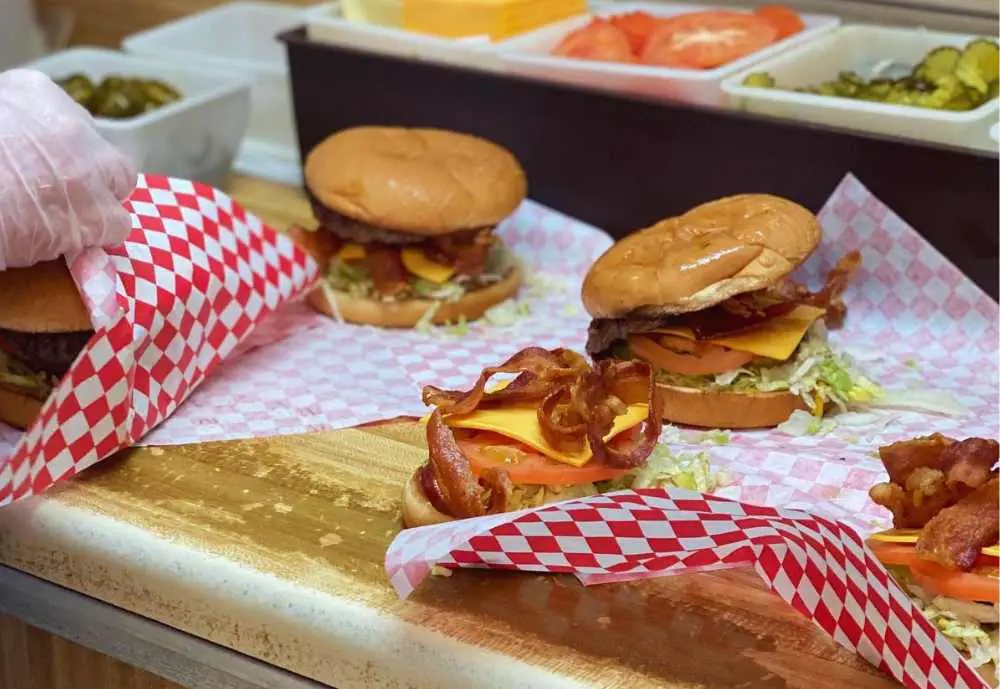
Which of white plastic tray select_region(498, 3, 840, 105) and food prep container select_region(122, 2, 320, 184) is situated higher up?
white plastic tray select_region(498, 3, 840, 105)

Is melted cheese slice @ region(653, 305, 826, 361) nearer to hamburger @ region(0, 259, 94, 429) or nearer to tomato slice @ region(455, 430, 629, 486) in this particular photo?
tomato slice @ region(455, 430, 629, 486)

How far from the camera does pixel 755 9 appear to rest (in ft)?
7.76

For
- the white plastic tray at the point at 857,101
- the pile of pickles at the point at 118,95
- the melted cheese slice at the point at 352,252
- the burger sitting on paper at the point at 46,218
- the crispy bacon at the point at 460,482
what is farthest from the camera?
the pile of pickles at the point at 118,95

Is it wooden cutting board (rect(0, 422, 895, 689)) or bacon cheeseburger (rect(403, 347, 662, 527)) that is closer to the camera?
wooden cutting board (rect(0, 422, 895, 689))

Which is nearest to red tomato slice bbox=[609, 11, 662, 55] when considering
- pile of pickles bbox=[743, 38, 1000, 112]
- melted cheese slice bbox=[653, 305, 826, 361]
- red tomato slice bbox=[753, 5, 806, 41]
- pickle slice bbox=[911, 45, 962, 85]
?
red tomato slice bbox=[753, 5, 806, 41]

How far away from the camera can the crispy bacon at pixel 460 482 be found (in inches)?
54.1

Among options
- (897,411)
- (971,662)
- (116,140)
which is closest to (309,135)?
(116,140)

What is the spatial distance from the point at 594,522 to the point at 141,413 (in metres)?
0.69

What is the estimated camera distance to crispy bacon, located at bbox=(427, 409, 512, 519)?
1.37 metres

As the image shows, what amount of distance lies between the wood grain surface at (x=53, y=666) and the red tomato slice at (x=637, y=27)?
1.32 metres

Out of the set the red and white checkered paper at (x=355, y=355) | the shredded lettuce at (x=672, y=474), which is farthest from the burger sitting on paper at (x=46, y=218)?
the shredded lettuce at (x=672, y=474)

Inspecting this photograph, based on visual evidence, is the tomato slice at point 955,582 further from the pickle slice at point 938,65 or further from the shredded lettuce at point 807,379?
the pickle slice at point 938,65

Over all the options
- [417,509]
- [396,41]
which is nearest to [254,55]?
[396,41]

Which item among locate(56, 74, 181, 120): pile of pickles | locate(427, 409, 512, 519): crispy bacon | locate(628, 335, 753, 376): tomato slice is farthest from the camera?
locate(56, 74, 181, 120): pile of pickles
